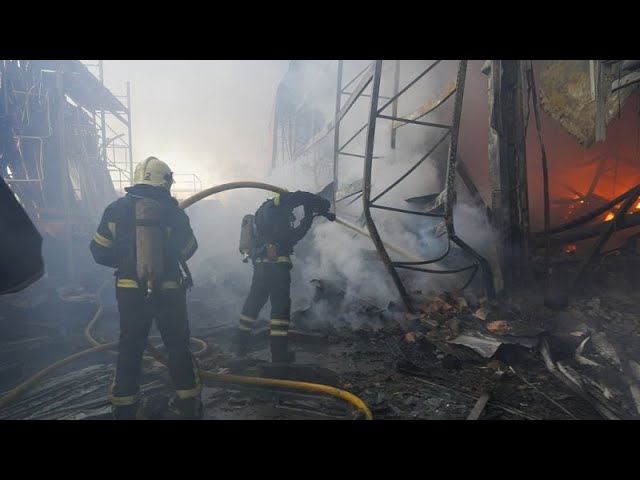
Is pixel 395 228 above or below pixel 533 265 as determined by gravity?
above

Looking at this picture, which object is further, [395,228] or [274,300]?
[395,228]

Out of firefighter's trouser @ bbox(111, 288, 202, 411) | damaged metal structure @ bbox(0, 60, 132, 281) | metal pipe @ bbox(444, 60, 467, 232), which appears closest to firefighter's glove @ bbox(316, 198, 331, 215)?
metal pipe @ bbox(444, 60, 467, 232)

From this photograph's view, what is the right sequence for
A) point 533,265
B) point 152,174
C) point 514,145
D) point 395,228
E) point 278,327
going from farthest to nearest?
point 395,228 → point 533,265 → point 514,145 → point 278,327 → point 152,174

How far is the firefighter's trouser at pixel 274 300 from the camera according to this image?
412 cm

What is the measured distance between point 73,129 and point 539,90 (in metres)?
14.1

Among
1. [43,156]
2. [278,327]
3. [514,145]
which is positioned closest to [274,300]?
[278,327]

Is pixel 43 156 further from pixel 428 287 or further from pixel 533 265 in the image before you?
pixel 533 265

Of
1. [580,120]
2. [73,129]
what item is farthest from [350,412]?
[73,129]

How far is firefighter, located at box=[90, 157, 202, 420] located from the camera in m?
2.85

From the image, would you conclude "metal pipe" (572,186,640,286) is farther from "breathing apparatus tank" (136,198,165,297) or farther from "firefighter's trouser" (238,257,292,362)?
"breathing apparatus tank" (136,198,165,297)

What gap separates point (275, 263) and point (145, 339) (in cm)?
174

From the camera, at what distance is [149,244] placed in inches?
115

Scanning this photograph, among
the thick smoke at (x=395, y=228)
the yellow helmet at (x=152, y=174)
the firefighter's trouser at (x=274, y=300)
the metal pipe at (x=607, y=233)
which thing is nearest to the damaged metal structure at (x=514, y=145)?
the metal pipe at (x=607, y=233)

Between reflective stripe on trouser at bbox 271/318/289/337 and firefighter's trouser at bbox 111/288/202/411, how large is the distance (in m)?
1.15
